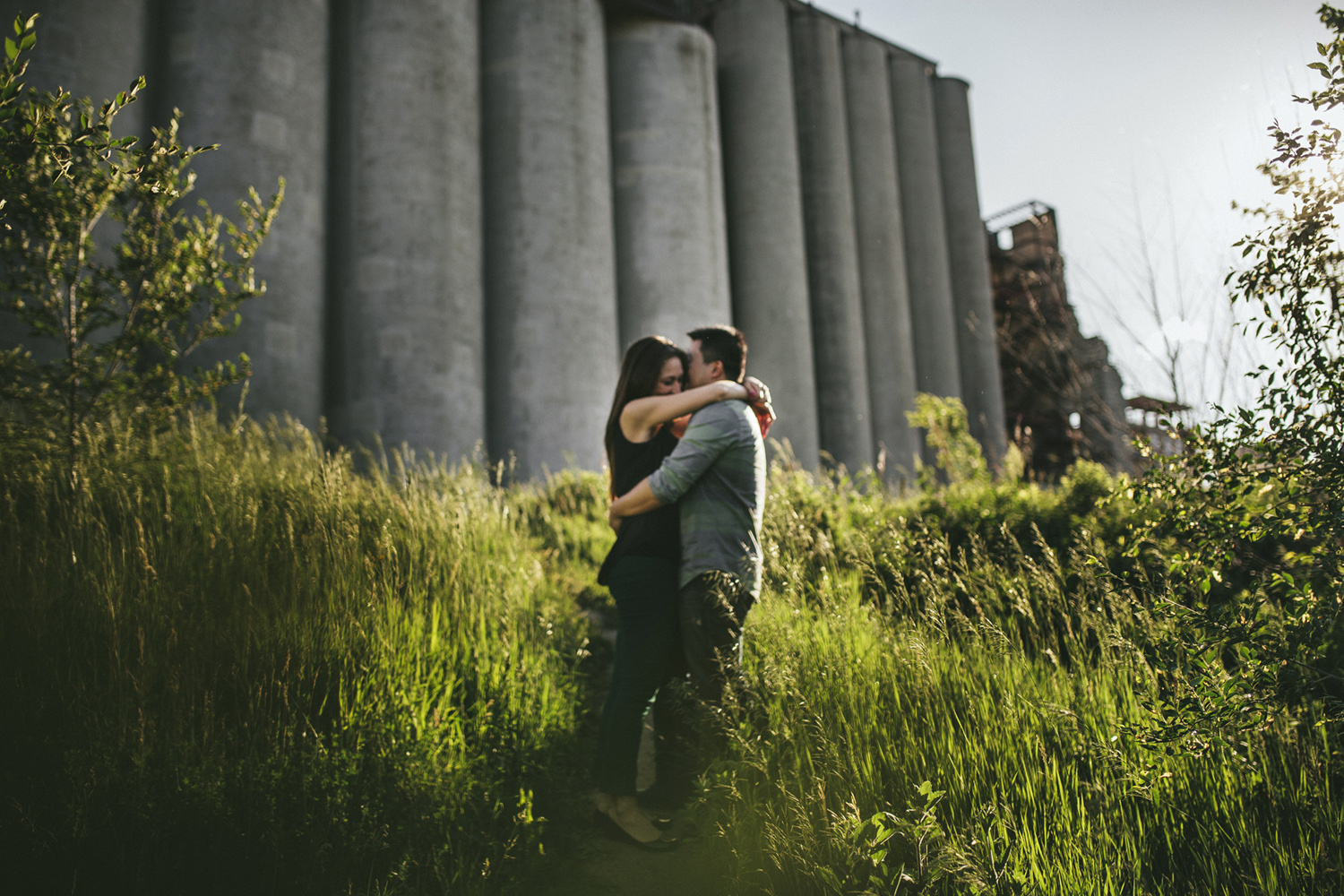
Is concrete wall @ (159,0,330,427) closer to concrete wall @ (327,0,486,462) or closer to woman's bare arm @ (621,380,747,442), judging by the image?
concrete wall @ (327,0,486,462)

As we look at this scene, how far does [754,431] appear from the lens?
3.28 metres

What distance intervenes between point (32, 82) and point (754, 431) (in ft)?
33.1

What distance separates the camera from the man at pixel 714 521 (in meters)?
3.06

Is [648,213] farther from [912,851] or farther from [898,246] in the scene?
[912,851]

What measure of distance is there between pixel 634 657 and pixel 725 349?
137cm

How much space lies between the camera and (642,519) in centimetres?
321

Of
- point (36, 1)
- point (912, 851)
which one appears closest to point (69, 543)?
point (912, 851)

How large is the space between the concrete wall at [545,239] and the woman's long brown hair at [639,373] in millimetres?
9475

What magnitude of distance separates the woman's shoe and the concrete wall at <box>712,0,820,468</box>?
13.6m

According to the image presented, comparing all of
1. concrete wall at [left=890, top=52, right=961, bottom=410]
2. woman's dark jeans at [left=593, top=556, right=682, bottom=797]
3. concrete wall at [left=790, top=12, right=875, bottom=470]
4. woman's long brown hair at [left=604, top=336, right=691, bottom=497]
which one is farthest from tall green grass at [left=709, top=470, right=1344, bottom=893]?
concrete wall at [left=890, top=52, right=961, bottom=410]

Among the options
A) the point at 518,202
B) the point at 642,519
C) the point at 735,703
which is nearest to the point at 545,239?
the point at 518,202

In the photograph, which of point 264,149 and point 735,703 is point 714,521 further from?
point 264,149

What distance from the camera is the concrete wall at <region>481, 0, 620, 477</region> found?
13.1m

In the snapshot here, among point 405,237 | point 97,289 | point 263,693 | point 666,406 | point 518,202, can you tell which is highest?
point 518,202
